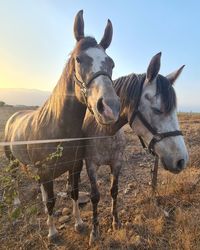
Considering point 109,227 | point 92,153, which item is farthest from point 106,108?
point 109,227

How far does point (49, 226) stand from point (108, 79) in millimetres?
2315

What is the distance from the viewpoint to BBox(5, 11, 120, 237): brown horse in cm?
242

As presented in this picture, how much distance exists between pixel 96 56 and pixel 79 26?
0.48 metres

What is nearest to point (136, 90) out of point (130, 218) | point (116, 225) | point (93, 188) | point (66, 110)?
point (66, 110)

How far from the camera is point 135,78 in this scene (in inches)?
121

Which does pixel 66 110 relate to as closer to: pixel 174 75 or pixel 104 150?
pixel 104 150

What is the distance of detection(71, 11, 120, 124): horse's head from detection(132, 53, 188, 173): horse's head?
0.44 metres

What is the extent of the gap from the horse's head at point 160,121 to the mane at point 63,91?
0.68 metres

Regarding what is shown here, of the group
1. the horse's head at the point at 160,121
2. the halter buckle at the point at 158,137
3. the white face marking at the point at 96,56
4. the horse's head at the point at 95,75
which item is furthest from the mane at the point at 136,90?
the white face marking at the point at 96,56

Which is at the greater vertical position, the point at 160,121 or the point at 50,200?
the point at 160,121

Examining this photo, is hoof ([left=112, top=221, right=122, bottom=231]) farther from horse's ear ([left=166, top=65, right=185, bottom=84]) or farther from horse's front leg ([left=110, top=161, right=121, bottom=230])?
horse's ear ([left=166, top=65, right=185, bottom=84])

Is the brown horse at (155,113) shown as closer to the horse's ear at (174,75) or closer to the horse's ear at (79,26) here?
the horse's ear at (174,75)

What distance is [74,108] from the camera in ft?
10.3

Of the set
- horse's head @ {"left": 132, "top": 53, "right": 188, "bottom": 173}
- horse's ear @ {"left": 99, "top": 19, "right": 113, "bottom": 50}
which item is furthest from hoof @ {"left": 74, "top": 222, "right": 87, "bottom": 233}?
horse's ear @ {"left": 99, "top": 19, "right": 113, "bottom": 50}
